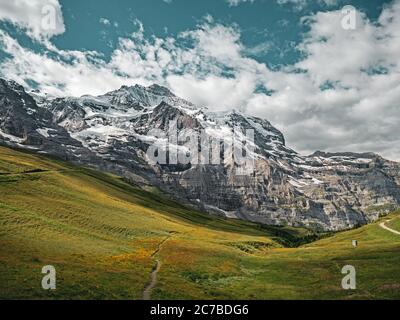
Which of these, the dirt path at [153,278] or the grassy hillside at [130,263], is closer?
the dirt path at [153,278]

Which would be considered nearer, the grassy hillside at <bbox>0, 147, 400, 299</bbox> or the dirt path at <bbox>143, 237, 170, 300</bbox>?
the dirt path at <bbox>143, 237, 170, 300</bbox>

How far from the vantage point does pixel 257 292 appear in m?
47.8

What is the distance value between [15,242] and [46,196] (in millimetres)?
37988

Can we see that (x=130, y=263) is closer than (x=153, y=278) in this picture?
No

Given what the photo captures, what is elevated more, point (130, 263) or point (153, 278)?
point (130, 263)
